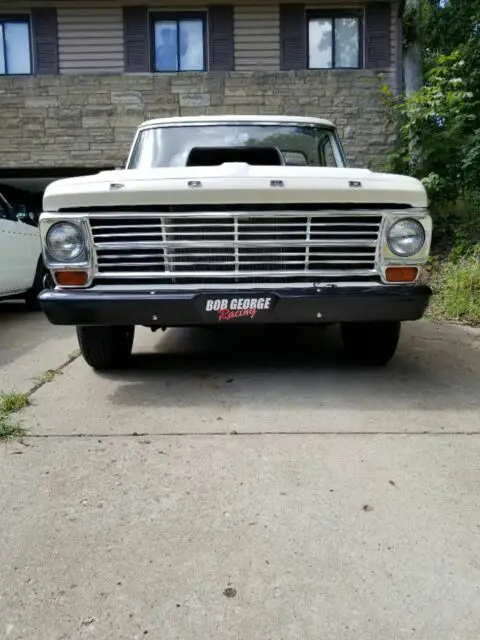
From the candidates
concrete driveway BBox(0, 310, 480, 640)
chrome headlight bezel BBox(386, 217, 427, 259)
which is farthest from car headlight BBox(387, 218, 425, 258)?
concrete driveway BBox(0, 310, 480, 640)

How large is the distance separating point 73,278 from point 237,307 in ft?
3.42

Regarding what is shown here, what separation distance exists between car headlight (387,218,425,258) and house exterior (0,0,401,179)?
8.61 metres

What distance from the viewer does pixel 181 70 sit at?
12.1m

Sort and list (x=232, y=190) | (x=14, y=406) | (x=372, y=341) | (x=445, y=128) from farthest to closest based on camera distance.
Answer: (x=445, y=128)
(x=372, y=341)
(x=14, y=406)
(x=232, y=190)

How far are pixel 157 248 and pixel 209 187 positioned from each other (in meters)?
0.50

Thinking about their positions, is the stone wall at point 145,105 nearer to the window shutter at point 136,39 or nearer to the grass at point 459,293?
the window shutter at point 136,39

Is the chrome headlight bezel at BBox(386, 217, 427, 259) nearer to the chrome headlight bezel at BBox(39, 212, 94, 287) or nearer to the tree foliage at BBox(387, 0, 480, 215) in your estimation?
the chrome headlight bezel at BBox(39, 212, 94, 287)

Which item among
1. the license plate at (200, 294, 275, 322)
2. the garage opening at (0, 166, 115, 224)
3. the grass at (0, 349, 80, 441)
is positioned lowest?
the grass at (0, 349, 80, 441)

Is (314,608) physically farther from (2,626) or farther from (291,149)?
(291,149)

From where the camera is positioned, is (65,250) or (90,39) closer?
(65,250)

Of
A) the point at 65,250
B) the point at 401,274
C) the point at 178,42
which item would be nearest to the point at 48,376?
the point at 65,250

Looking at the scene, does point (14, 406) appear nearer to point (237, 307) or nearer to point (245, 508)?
point (237, 307)

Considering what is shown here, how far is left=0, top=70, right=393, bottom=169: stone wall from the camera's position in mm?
11922

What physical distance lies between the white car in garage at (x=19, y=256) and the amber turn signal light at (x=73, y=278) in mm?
3449
